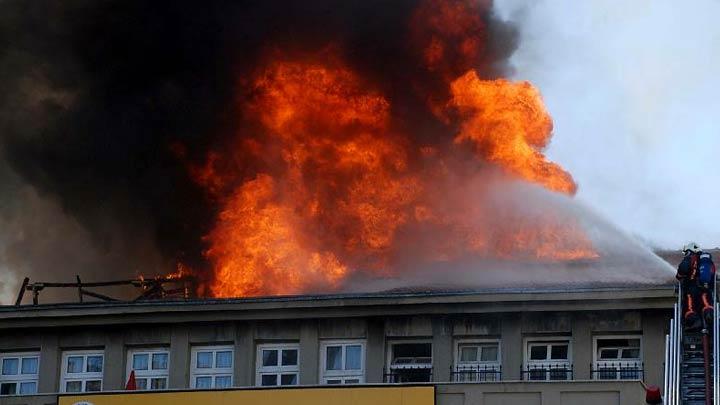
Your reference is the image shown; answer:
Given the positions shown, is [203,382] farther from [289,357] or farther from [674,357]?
[674,357]

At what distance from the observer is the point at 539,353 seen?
134ft

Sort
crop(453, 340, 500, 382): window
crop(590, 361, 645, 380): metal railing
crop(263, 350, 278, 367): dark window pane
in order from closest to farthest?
crop(590, 361, 645, 380): metal railing, crop(453, 340, 500, 382): window, crop(263, 350, 278, 367): dark window pane

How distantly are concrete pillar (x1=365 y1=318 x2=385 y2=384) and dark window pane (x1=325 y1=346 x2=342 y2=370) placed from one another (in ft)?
2.26

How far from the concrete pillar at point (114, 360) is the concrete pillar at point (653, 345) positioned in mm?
12749

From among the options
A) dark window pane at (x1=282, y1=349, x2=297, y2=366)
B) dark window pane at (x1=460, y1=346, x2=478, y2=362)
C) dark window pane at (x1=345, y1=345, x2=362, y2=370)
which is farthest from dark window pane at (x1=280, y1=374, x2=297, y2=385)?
dark window pane at (x1=460, y1=346, x2=478, y2=362)

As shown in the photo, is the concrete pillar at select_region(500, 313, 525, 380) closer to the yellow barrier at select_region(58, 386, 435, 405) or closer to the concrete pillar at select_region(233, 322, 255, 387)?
the yellow barrier at select_region(58, 386, 435, 405)

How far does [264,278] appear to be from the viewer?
160 feet

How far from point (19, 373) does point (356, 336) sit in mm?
8677

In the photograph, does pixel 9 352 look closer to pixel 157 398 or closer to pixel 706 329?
pixel 157 398

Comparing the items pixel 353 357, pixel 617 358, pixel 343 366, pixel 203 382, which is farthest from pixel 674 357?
pixel 203 382

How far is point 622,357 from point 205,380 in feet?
33.1

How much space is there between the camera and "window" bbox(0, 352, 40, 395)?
44031 millimetres

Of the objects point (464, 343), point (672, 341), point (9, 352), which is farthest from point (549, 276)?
point (9, 352)

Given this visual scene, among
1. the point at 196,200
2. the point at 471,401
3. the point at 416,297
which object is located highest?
the point at 196,200
